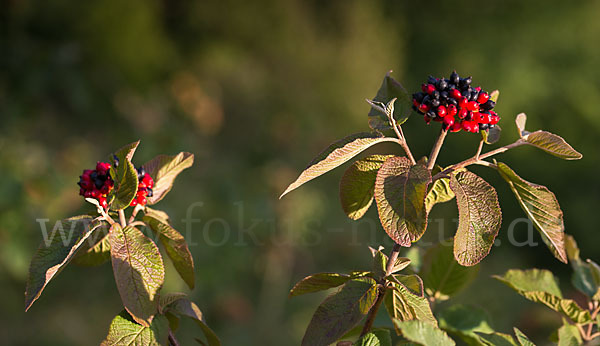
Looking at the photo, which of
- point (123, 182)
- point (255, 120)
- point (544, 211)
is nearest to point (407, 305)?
point (544, 211)

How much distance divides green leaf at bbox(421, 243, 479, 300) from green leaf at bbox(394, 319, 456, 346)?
0.25m

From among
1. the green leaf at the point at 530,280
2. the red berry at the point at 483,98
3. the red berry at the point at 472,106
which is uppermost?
the red berry at the point at 483,98

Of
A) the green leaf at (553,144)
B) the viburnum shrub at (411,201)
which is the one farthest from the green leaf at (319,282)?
the green leaf at (553,144)

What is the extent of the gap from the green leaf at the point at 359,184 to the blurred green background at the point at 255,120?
7.7 inches

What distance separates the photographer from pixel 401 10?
6082mm

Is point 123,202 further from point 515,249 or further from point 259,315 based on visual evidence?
point 515,249

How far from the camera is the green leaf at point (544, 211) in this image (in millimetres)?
412

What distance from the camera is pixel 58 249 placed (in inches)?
17.0

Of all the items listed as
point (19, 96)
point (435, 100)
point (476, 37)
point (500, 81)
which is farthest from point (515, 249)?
point (435, 100)

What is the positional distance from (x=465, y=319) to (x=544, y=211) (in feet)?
0.72

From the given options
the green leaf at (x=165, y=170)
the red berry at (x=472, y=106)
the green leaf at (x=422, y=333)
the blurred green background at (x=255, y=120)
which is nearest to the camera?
the green leaf at (x=422, y=333)

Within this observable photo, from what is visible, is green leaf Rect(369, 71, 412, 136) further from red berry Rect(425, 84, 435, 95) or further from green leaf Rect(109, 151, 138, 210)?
green leaf Rect(109, 151, 138, 210)

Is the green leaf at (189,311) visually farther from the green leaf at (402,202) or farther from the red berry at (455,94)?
the red berry at (455,94)

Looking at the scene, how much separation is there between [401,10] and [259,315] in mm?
4704
